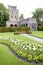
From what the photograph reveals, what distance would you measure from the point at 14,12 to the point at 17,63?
5503 centimetres

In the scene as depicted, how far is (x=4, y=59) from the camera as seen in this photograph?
7609mm

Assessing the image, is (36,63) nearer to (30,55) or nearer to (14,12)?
(30,55)

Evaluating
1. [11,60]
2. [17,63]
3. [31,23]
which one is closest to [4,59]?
[11,60]

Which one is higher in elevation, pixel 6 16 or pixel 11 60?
pixel 6 16

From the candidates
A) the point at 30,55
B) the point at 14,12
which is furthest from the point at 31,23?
the point at 30,55

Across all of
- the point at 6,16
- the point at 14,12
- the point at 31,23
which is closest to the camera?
the point at 31,23

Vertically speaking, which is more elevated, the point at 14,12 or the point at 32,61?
the point at 14,12

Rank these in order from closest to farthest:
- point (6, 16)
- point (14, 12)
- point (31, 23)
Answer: point (31, 23) → point (6, 16) → point (14, 12)

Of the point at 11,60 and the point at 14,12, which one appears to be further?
the point at 14,12

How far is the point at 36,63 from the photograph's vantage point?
280 inches

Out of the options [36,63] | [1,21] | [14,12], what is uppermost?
[14,12]

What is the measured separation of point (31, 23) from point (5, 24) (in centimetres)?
944

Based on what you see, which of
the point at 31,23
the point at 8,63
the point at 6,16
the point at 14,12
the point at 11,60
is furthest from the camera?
the point at 14,12

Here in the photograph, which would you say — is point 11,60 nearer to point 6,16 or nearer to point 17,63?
point 17,63
